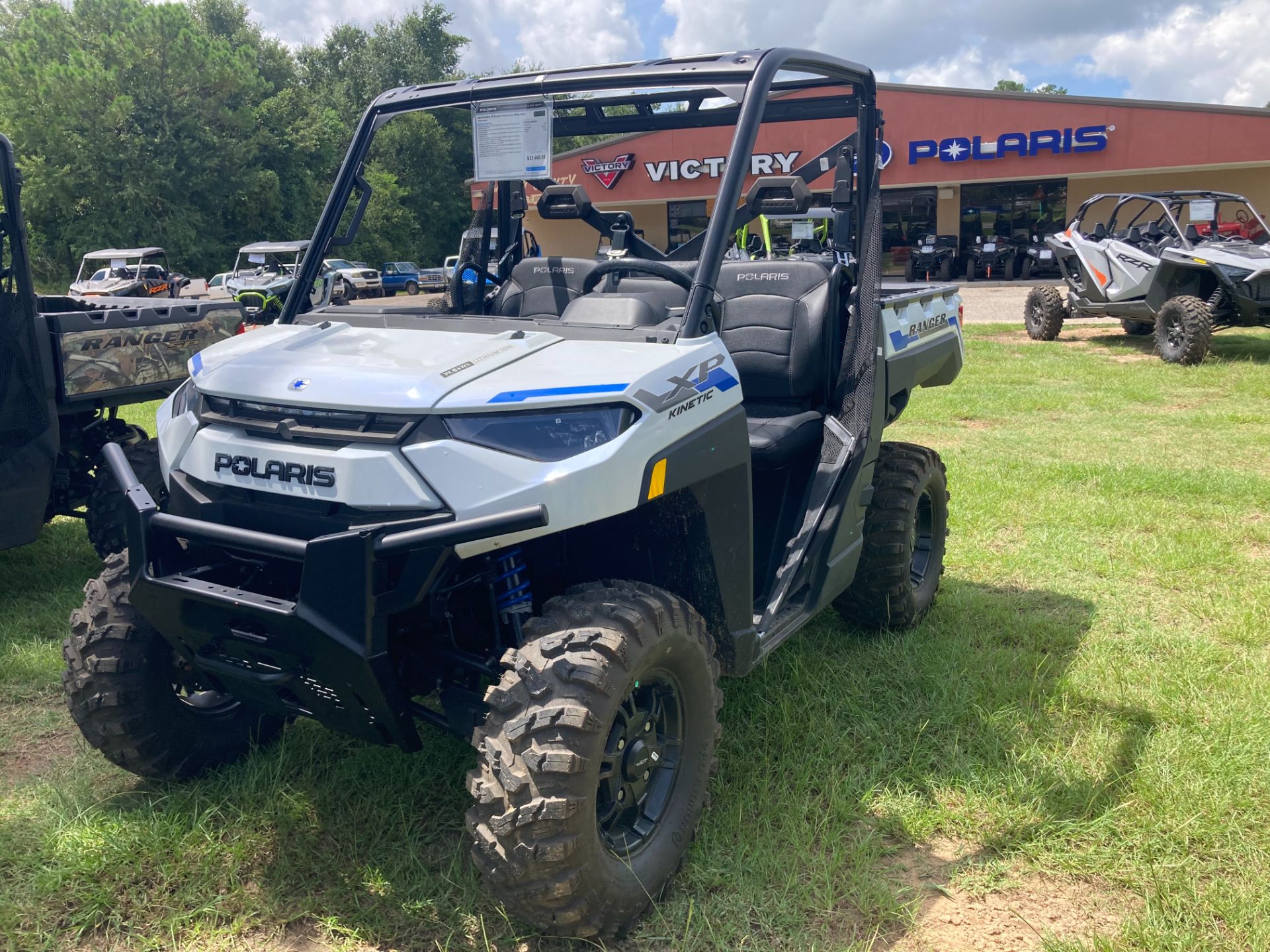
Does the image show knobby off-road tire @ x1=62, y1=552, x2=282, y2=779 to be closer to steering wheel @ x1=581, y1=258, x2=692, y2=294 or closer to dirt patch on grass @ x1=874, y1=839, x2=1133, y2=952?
steering wheel @ x1=581, y1=258, x2=692, y2=294

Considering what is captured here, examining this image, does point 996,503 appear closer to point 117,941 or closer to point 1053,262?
point 117,941

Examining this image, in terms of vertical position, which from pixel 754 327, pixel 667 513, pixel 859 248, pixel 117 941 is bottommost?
pixel 117 941

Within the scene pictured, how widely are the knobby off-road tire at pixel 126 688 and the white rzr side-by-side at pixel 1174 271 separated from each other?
11252mm

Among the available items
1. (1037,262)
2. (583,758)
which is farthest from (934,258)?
(583,758)

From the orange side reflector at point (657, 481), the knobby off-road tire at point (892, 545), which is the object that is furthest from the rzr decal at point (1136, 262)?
Result: the orange side reflector at point (657, 481)

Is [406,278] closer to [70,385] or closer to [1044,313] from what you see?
[1044,313]

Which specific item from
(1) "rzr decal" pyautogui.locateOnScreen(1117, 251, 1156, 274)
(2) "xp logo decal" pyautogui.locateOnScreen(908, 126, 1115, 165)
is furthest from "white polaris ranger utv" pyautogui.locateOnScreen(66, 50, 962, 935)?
(2) "xp logo decal" pyautogui.locateOnScreen(908, 126, 1115, 165)

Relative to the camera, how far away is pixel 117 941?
2.58 meters

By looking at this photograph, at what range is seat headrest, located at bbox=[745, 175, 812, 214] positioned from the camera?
3.03 metres

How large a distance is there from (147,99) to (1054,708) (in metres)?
41.8

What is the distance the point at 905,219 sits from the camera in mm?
32062

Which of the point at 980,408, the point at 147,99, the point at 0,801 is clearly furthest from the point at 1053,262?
the point at 147,99

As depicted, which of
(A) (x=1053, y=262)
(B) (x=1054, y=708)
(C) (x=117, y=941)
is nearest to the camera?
(C) (x=117, y=941)

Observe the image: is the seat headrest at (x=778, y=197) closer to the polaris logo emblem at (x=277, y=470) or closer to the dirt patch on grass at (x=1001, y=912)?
the polaris logo emblem at (x=277, y=470)
